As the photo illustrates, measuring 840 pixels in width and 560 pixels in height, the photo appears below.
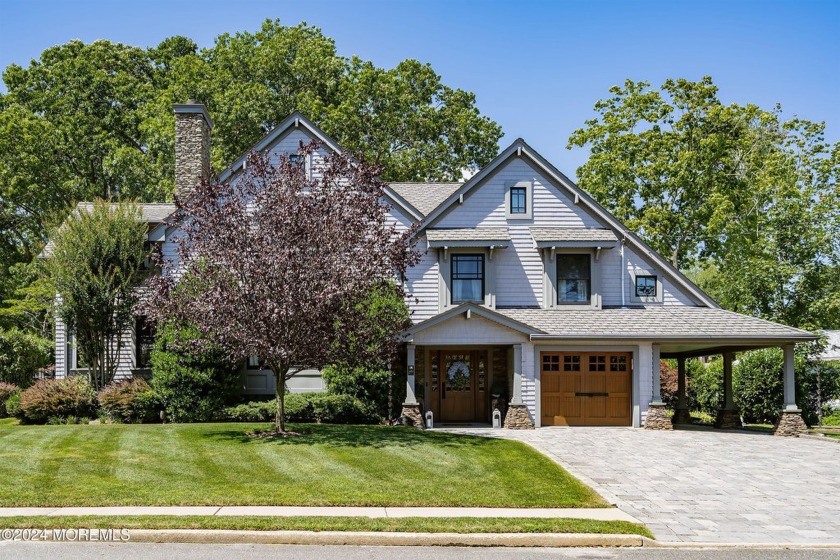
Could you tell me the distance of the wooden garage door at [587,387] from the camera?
26.3m

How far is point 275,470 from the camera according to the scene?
15.6 meters

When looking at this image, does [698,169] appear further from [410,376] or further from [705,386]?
[410,376]

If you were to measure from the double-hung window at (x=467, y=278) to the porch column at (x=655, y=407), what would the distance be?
5790 mm

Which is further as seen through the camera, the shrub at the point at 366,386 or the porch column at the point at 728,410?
the porch column at the point at 728,410

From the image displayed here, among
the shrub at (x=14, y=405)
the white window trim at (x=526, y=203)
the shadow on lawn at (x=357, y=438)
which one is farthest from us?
the white window trim at (x=526, y=203)

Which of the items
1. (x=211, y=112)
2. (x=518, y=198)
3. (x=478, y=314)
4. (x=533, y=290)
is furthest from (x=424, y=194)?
(x=211, y=112)

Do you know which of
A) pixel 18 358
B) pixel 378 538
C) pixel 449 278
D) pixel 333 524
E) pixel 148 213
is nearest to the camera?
pixel 378 538

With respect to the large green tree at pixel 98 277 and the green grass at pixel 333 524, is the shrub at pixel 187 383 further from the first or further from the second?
the green grass at pixel 333 524

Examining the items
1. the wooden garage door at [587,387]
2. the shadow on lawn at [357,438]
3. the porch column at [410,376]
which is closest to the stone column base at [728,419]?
the wooden garage door at [587,387]

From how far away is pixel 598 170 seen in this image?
1666 inches

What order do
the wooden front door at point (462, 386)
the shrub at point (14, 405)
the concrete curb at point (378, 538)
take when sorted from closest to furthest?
the concrete curb at point (378, 538)
the shrub at point (14, 405)
the wooden front door at point (462, 386)

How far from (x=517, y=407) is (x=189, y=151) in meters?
14.2

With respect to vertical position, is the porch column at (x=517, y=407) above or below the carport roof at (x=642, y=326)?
below

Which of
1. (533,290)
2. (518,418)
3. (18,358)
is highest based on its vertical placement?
(533,290)
